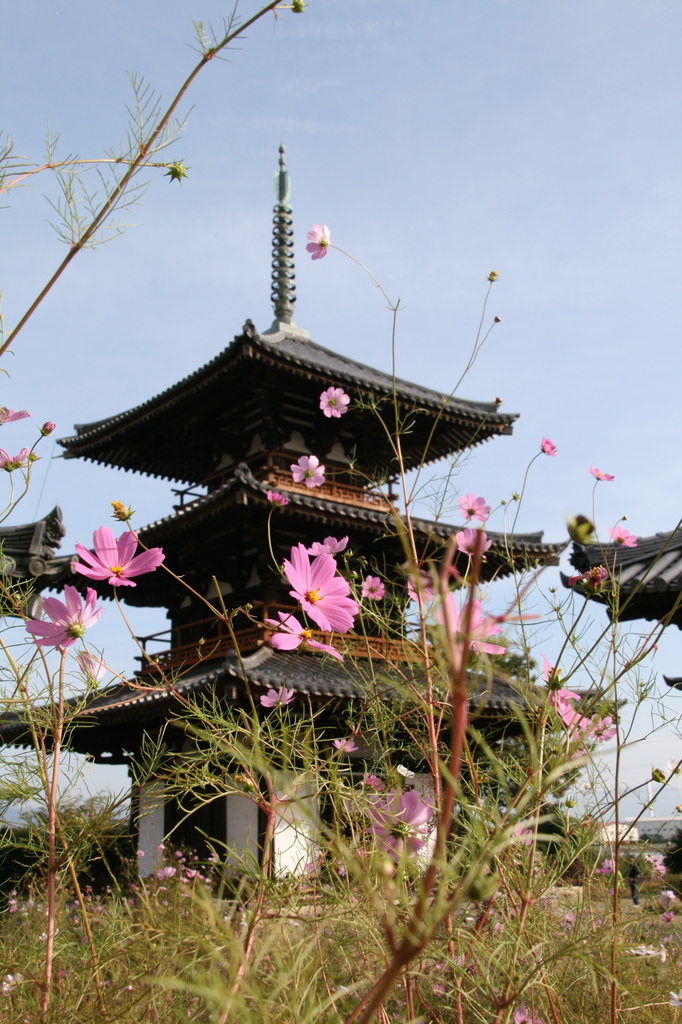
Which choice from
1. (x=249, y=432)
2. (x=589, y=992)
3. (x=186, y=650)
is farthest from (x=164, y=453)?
(x=589, y=992)

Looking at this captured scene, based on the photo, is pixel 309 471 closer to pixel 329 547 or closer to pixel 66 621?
pixel 329 547

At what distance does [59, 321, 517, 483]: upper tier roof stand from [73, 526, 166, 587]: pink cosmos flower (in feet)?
22.1

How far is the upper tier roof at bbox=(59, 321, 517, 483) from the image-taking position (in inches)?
325

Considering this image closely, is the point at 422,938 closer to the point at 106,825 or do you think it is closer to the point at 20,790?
the point at 106,825

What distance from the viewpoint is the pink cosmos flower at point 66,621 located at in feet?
2.70

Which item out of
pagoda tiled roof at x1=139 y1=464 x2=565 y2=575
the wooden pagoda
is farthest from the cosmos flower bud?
pagoda tiled roof at x1=139 y1=464 x2=565 y2=575

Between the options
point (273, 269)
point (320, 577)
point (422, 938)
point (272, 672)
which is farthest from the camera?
point (273, 269)

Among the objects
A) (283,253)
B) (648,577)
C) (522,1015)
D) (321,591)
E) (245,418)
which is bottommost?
(522,1015)

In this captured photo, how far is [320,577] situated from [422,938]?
0.53 metres

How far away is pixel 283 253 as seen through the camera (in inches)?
505

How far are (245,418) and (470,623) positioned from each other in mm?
8917


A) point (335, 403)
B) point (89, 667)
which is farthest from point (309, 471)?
point (89, 667)

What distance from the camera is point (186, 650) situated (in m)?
Answer: 7.74

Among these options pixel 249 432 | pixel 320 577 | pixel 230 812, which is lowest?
pixel 230 812
